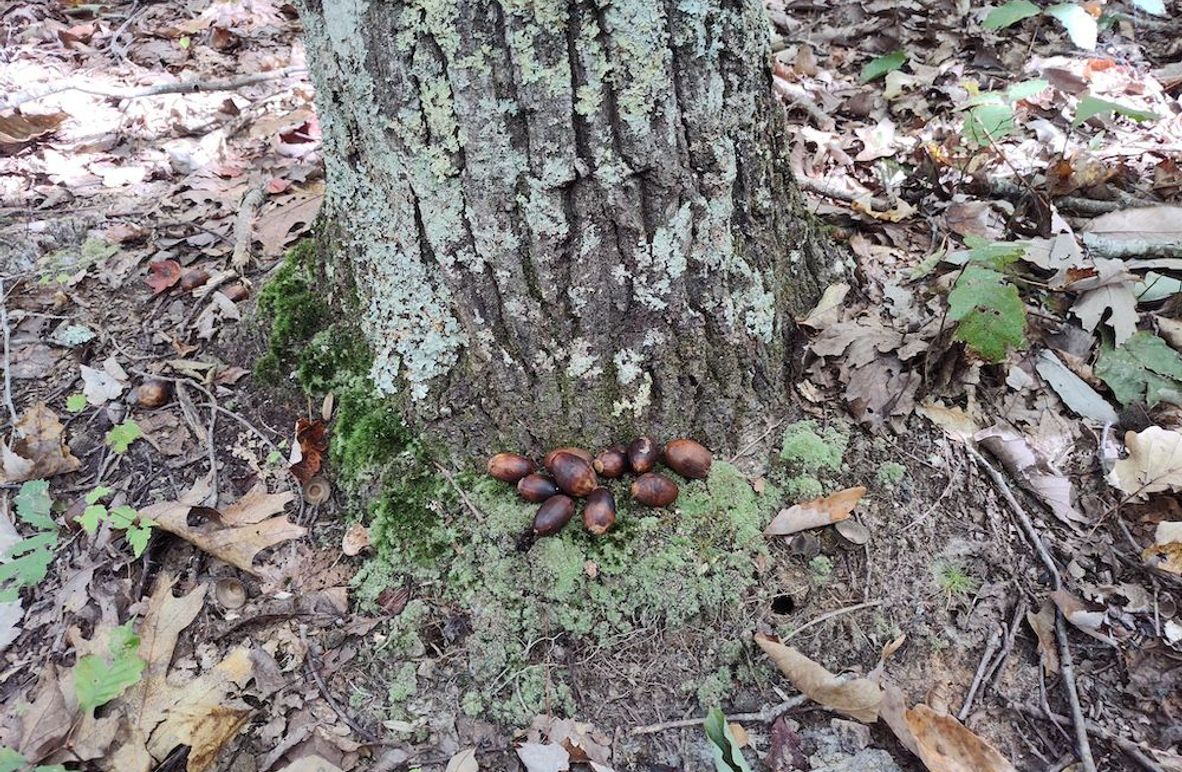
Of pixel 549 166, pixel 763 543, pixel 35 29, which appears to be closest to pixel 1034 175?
pixel 763 543

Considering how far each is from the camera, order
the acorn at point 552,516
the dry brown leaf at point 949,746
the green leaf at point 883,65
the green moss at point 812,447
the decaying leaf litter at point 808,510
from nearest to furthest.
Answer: the dry brown leaf at point 949,746 < the decaying leaf litter at point 808,510 < the acorn at point 552,516 < the green moss at point 812,447 < the green leaf at point 883,65

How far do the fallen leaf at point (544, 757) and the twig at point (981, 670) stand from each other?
0.97 meters

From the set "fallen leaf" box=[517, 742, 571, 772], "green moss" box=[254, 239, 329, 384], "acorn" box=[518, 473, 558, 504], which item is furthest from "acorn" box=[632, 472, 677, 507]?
"green moss" box=[254, 239, 329, 384]

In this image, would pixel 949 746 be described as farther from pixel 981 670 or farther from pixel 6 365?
pixel 6 365

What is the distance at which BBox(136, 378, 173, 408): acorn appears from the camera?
2576 mm

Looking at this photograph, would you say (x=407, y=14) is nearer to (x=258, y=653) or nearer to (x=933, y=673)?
(x=258, y=653)

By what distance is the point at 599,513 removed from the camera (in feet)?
6.70

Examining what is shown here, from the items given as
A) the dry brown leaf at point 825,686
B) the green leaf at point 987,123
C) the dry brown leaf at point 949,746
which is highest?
the green leaf at point 987,123

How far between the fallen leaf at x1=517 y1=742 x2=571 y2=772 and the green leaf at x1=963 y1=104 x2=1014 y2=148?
2.84 meters

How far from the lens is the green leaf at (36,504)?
2273mm

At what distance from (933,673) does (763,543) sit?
524 mm

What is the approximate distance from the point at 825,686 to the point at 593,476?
790mm

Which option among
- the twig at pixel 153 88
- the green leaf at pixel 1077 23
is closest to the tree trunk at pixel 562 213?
the green leaf at pixel 1077 23

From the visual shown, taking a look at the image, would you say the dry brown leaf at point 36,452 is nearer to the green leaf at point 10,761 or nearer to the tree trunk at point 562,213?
the green leaf at point 10,761
